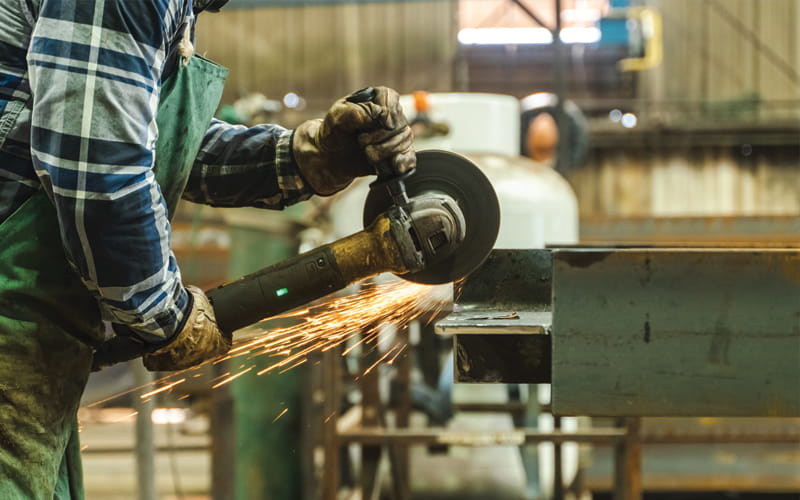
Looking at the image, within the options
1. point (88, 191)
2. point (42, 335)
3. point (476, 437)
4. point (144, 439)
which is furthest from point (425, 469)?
point (88, 191)

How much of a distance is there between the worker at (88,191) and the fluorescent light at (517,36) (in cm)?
900

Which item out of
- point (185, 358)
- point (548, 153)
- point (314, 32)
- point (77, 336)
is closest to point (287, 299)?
point (185, 358)

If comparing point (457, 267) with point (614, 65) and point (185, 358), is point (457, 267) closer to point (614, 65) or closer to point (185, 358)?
point (185, 358)

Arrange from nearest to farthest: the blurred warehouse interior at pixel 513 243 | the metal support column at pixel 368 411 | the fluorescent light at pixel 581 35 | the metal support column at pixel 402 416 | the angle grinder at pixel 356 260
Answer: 1. the angle grinder at pixel 356 260
2. the blurred warehouse interior at pixel 513 243
3. the metal support column at pixel 368 411
4. the metal support column at pixel 402 416
5. the fluorescent light at pixel 581 35

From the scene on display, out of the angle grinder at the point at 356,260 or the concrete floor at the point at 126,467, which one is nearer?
the angle grinder at the point at 356,260

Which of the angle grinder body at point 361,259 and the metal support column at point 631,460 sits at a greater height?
the angle grinder body at point 361,259

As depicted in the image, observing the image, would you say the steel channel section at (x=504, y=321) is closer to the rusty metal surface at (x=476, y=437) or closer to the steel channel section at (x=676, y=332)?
the steel channel section at (x=676, y=332)

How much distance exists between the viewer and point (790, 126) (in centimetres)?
897

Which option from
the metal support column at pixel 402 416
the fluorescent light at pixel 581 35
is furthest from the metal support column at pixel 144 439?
the fluorescent light at pixel 581 35

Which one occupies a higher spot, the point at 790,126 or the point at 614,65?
the point at 614,65

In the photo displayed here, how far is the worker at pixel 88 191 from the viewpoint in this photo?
999 millimetres

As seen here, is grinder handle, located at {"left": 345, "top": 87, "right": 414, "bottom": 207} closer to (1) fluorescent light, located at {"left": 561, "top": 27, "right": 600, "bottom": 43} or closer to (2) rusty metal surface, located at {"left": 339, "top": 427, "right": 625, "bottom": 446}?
(2) rusty metal surface, located at {"left": 339, "top": 427, "right": 625, "bottom": 446}

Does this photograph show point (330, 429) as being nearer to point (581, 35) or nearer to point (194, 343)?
point (194, 343)

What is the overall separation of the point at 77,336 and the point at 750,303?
43.2 inches
